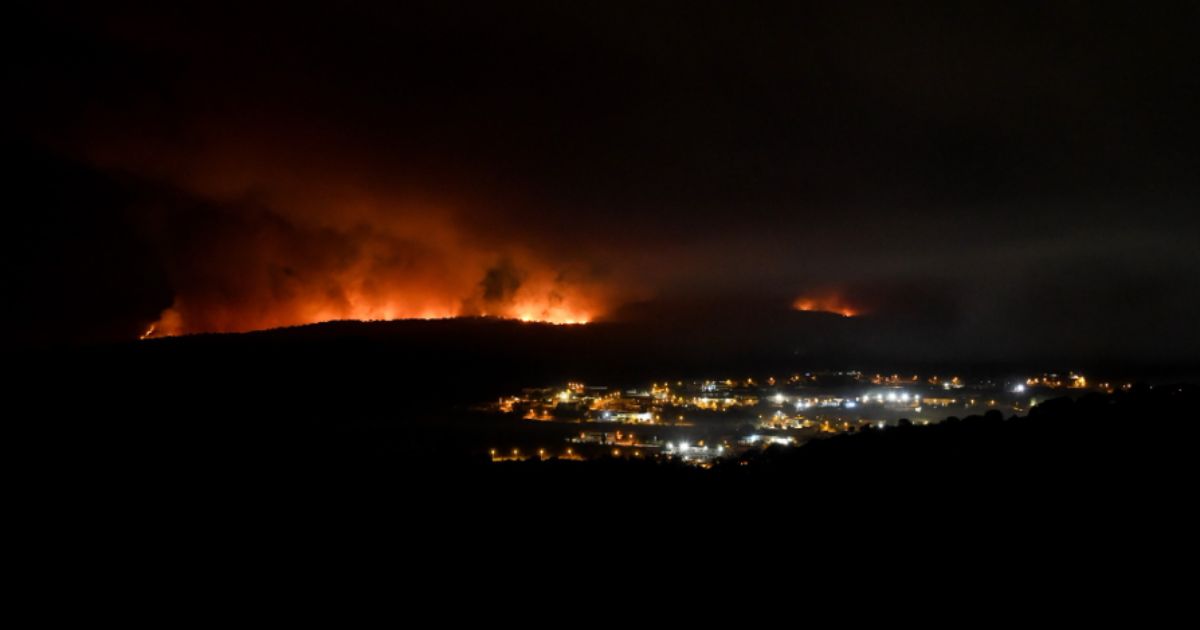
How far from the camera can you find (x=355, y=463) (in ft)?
65.5

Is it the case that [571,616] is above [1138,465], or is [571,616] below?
below

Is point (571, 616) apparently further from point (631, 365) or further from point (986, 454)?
point (631, 365)

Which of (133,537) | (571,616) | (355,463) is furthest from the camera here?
(355,463)

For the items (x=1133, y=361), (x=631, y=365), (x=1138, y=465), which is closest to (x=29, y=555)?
(x=1138, y=465)

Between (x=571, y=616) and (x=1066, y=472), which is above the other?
(x=1066, y=472)

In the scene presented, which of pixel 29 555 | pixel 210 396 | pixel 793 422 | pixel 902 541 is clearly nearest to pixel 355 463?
pixel 29 555

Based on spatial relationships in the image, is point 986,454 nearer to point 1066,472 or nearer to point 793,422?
point 1066,472

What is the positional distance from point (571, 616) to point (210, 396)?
3578cm

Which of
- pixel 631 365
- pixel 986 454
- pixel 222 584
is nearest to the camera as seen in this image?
pixel 222 584

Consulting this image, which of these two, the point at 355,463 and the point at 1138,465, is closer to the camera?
the point at 1138,465

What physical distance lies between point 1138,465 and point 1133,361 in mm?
63606

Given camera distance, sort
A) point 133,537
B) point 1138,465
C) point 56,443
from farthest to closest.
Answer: point 56,443
point 133,537
point 1138,465

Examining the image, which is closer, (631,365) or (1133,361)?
(1133,361)

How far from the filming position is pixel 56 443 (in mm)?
21625
